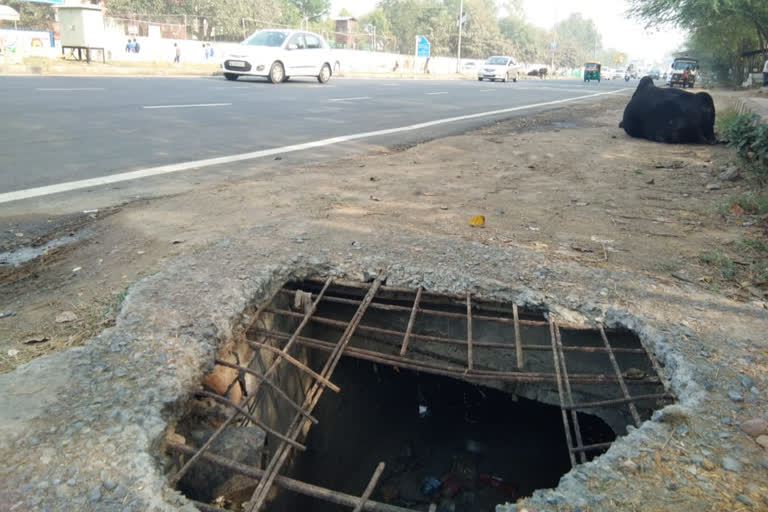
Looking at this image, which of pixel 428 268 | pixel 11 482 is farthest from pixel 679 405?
pixel 11 482

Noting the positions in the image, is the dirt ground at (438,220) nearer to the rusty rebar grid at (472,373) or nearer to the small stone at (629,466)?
the rusty rebar grid at (472,373)

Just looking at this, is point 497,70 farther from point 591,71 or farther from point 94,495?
point 94,495

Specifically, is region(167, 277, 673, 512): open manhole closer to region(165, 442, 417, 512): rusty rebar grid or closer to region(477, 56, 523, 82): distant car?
region(165, 442, 417, 512): rusty rebar grid

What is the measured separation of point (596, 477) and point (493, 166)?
473 centimetres

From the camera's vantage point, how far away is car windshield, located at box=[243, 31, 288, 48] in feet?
52.9

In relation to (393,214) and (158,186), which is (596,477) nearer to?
(393,214)

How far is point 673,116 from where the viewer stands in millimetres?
7957

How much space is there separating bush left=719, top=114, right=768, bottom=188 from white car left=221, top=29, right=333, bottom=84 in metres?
12.9

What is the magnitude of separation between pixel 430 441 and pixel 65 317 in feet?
8.57

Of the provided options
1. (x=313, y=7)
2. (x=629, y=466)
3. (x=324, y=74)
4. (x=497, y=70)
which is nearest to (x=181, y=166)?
(x=629, y=466)

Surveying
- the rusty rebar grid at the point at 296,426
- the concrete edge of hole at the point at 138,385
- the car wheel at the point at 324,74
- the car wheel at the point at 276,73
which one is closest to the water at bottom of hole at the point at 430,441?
the rusty rebar grid at the point at 296,426

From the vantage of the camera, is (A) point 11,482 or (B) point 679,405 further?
(B) point 679,405

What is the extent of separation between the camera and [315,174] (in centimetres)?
540

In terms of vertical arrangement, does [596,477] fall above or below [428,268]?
below
